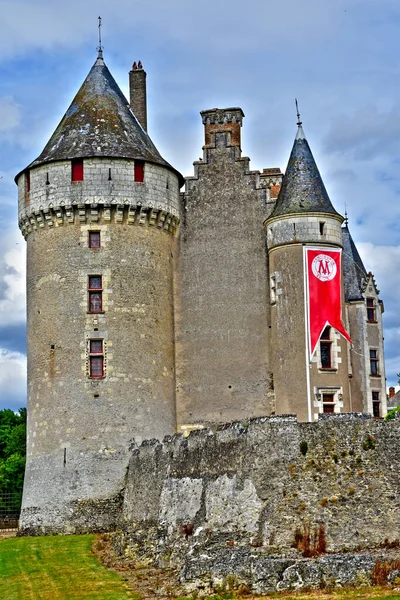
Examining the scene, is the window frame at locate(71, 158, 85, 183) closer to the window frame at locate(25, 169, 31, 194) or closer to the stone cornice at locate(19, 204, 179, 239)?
the stone cornice at locate(19, 204, 179, 239)

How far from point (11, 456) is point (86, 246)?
86.1 feet

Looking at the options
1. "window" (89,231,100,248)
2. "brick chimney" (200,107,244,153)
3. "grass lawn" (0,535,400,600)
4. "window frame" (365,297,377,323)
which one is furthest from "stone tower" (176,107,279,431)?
"grass lawn" (0,535,400,600)

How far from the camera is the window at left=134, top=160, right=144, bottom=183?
143 feet

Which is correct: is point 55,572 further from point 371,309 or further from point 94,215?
point 371,309

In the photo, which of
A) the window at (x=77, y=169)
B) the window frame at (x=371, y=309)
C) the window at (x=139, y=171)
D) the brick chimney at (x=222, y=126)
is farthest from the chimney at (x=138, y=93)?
the window frame at (x=371, y=309)

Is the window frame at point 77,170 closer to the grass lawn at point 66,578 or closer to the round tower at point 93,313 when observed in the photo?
the round tower at point 93,313

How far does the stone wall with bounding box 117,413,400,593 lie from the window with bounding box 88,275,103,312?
13.8 metres

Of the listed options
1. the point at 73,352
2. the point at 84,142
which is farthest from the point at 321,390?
the point at 84,142

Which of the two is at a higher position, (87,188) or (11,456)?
(87,188)

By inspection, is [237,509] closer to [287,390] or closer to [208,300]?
[287,390]

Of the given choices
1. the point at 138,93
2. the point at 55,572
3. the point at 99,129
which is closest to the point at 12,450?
the point at 138,93

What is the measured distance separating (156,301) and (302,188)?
298 inches

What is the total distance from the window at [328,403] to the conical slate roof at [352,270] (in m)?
5.82

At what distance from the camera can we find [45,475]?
137ft
